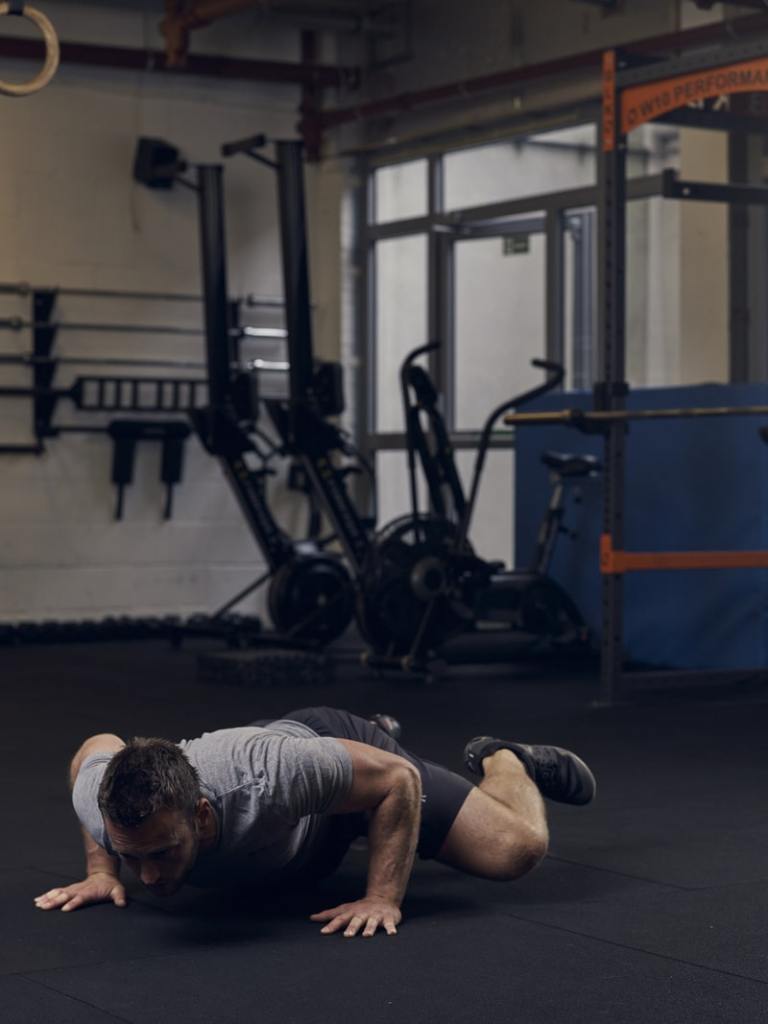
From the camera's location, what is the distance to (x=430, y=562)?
285 inches

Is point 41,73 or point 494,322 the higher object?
point 41,73

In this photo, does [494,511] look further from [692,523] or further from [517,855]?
[517,855]

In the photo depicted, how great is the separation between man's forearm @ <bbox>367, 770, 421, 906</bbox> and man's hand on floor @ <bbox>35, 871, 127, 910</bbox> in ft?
1.73

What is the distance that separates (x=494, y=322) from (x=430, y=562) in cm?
288

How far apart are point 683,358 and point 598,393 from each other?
2.07 meters

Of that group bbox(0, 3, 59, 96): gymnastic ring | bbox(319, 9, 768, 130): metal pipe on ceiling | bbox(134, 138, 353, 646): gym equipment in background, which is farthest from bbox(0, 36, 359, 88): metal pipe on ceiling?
bbox(0, 3, 59, 96): gymnastic ring

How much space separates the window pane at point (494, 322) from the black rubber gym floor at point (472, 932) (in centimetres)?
455

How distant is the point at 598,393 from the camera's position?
6305mm

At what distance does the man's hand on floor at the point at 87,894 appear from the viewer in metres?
3.26

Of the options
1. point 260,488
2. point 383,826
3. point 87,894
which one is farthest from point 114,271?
point 383,826

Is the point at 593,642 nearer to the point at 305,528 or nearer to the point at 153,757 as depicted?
the point at 305,528

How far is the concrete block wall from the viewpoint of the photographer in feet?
30.4

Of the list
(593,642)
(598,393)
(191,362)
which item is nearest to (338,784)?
(598,393)

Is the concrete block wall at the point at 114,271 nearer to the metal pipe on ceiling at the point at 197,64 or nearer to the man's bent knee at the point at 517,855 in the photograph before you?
the metal pipe on ceiling at the point at 197,64
